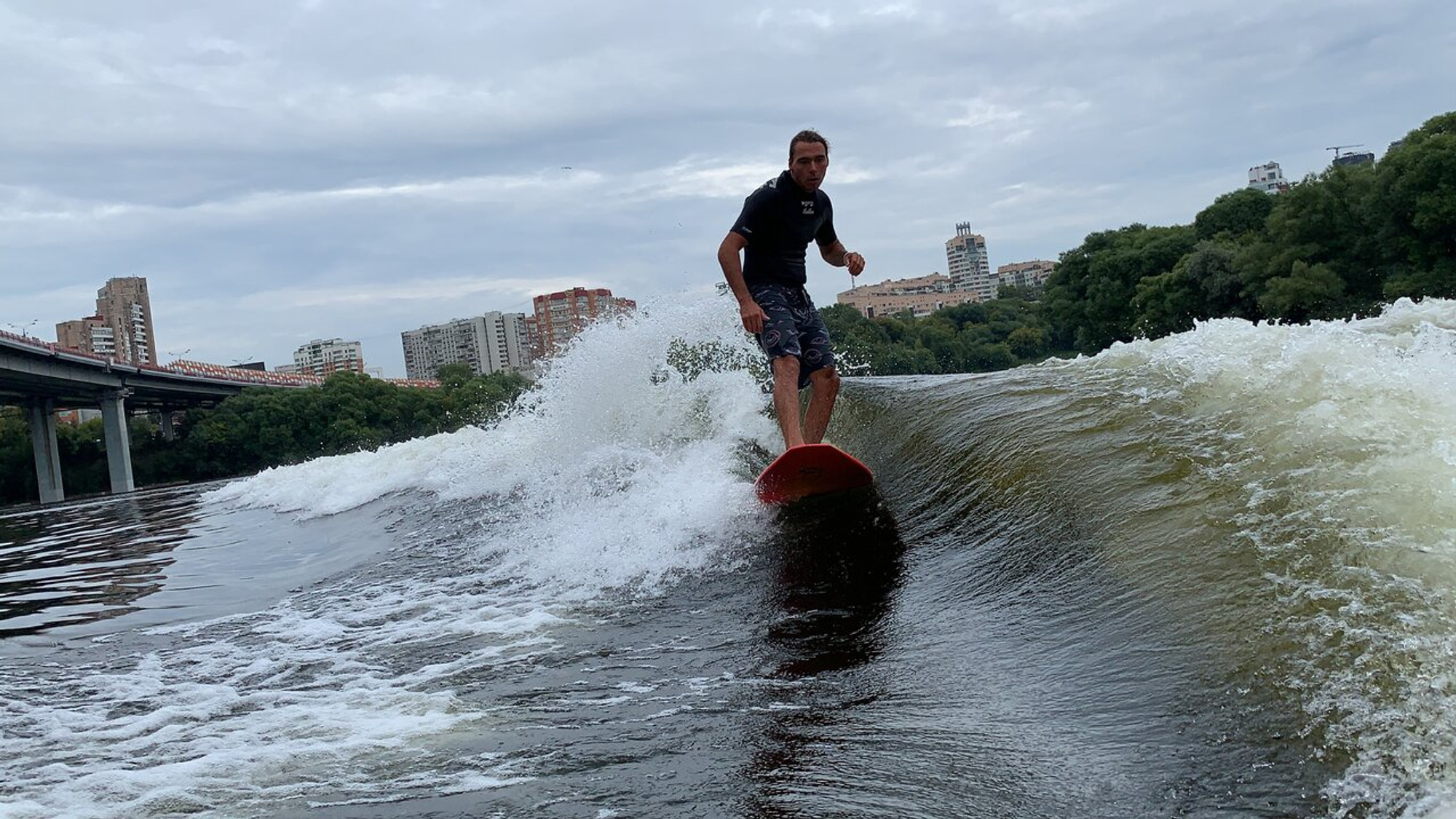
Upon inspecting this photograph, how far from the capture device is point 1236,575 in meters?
3.14

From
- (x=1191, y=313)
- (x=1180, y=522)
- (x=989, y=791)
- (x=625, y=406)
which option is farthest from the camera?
(x=1191, y=313)

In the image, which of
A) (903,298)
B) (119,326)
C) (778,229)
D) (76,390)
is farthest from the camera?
(119,326)

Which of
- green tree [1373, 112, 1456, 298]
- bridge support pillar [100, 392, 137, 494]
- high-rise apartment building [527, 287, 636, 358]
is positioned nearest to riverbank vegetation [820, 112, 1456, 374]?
green tree [1373, 112, 1456, 298]

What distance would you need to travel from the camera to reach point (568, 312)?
5888 cm

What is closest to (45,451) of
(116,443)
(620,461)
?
(116,443)

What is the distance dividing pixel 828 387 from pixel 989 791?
4382 mm

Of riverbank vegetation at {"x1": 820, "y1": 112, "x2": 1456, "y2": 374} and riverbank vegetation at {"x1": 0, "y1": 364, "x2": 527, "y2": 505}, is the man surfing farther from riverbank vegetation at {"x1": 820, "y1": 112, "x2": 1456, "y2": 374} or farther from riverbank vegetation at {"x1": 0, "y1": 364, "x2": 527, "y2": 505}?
riverbank vegetation at {"x1": 0, "y1": 364, "x2": 527, "y2": 505}

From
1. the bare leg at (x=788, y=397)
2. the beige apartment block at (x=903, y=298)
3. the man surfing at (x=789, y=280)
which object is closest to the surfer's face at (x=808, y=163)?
the man surfing at (x=789, y=280)

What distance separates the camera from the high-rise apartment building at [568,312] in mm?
11266

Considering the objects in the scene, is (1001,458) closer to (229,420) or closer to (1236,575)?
(1236,575)

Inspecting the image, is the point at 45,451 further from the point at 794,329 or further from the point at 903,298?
the point at 903,298

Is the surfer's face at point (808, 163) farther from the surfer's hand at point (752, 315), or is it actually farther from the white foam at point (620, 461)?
the white foam at point (620, 461)

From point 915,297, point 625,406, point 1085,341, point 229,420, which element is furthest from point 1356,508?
point 915,297

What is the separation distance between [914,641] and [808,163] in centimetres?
336
